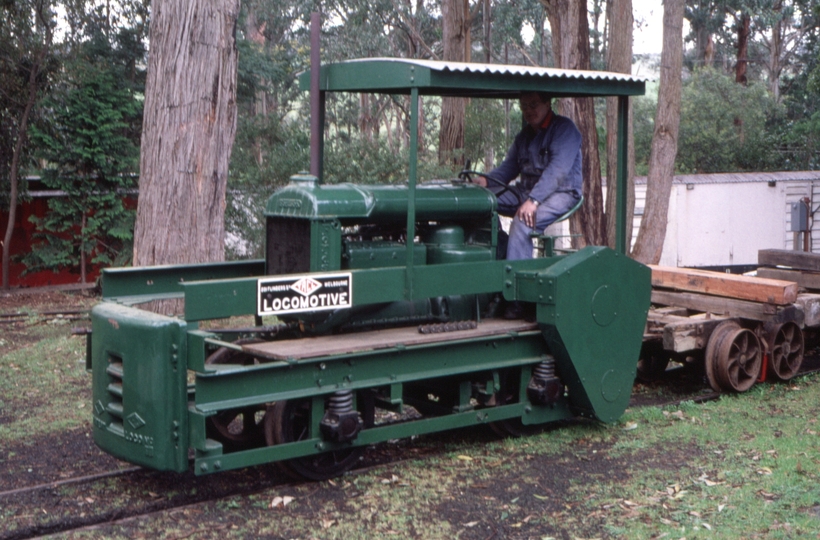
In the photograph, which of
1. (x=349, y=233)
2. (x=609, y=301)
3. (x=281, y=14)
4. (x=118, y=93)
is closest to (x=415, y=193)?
(x=349, y=233)

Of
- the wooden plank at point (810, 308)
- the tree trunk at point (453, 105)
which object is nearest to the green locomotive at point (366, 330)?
the wooden plank at point (810, 308)

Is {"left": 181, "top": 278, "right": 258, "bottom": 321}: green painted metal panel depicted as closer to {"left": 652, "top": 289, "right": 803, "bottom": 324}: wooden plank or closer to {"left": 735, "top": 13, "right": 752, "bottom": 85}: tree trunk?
{"left": 652, "top": 289, "right": 803, "bottom": 324}: wooden plank

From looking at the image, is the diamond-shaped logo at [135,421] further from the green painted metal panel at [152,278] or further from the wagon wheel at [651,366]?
the wagon wheel at [651,366]

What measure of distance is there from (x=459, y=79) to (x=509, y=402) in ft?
7.81

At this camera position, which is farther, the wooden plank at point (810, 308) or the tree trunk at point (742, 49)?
the tree trunk at point (742, 49)

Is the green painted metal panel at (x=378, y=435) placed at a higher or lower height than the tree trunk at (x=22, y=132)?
lower

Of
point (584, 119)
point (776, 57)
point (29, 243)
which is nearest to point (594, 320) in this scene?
point (584, 119)

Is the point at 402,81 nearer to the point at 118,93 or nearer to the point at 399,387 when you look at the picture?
the point at 399,387

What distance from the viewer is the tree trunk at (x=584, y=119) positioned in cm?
1525

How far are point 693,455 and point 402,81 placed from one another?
3177mm

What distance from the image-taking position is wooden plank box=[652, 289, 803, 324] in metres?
8.48

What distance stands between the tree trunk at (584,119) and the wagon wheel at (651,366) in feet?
21.0

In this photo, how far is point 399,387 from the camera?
233 inches

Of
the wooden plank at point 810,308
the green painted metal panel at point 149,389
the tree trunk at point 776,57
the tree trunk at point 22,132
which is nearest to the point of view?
the green painted metal panel at point 149,389
